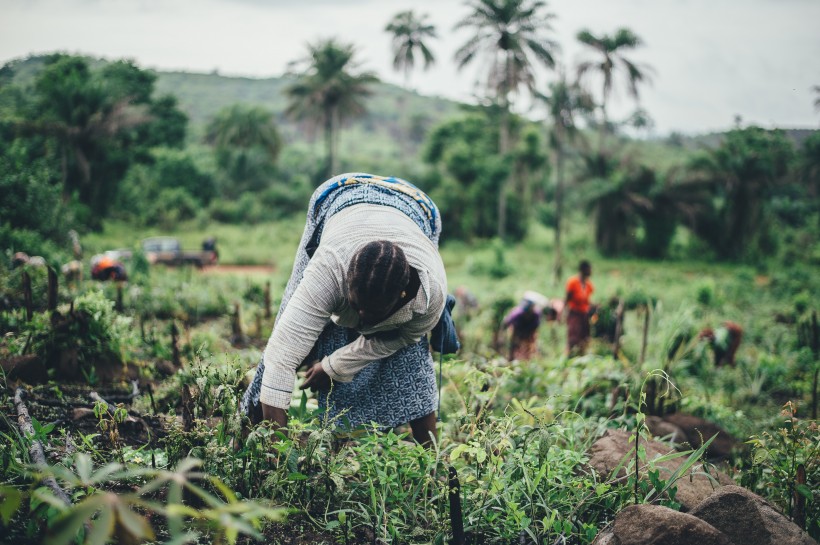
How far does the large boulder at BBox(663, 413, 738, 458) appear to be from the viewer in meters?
3.40

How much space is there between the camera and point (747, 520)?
70.0 inches

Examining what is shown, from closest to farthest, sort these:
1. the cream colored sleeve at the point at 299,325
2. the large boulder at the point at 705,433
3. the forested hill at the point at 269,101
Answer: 1. the cream colored sleeve at the point at 299,325
2. the large boulder at the point at 705,433
3. the forested hill at the point at 269,101

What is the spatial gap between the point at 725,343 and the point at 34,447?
7.09 meters

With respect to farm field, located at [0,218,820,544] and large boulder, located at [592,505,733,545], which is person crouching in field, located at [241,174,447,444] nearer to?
farm field, located at [0,218,820,544]

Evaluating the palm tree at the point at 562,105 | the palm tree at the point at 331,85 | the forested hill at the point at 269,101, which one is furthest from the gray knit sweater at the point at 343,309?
the forested hill at the point at 269,101

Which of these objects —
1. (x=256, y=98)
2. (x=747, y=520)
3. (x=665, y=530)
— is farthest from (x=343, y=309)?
(x=256, y=98)

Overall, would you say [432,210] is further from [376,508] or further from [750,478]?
[750,478]

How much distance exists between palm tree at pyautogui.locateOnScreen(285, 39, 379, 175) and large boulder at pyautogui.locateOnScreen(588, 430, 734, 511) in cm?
2899

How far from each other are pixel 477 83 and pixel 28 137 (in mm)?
17253

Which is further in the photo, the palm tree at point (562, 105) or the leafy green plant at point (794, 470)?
the palm tree at point (562, 105)

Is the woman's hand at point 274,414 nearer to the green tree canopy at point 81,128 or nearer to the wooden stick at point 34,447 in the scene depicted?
the wooden stick at point 34,447

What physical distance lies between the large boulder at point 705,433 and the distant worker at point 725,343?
3488 millimetres

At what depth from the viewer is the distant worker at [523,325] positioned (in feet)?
20.5

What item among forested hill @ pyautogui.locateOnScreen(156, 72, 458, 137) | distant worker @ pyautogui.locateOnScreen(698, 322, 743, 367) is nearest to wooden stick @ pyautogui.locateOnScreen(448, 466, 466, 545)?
distant worker @ pyautogui.locateOnScreen(698, 322, 743, 367)
